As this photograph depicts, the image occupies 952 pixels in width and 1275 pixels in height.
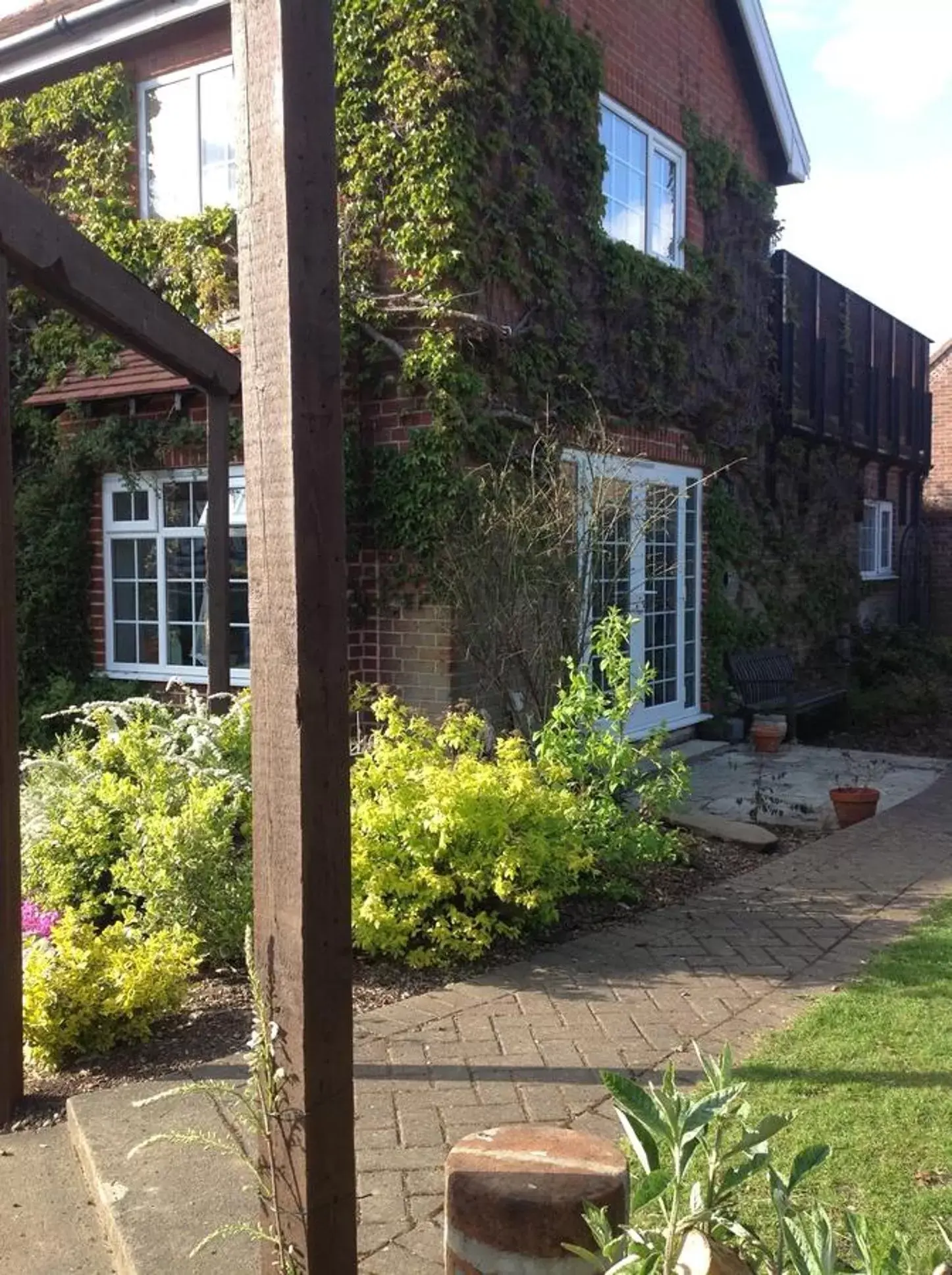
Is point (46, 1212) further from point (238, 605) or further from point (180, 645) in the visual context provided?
point (180, 645)

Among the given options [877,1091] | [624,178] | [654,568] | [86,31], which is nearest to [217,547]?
[877,1091]

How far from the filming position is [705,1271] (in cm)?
189

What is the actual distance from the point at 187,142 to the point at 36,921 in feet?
22.3

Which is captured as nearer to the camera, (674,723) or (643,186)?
(643,186)

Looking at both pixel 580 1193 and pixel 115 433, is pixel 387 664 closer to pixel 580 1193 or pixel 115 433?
pixel 115 433

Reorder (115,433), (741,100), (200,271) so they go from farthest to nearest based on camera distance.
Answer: (741,100)
(115,433)
(200,271)

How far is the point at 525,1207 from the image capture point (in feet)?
6.96

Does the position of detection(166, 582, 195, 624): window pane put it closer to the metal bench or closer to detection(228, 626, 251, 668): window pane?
detection(228, 626, 251, 668): window pane

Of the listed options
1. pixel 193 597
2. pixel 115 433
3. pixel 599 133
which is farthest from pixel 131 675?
pixel 599 133

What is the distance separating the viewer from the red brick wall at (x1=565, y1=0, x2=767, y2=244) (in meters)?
9.95

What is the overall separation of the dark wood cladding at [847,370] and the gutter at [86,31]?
22.4 feet

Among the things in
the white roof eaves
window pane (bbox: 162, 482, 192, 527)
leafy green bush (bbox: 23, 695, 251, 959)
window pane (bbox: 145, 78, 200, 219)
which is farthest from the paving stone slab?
the white roof eaves

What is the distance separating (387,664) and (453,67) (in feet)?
13.3

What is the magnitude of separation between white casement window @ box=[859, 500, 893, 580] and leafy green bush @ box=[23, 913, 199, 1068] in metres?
14.4
